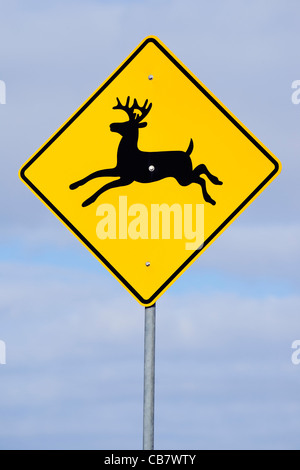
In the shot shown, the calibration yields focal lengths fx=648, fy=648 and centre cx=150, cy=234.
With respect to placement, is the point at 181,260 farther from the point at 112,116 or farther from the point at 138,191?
the point at 112,116

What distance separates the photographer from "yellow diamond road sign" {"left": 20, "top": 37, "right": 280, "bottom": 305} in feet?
13.1

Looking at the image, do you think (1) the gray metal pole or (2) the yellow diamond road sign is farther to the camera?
(2) the yellow diamond road sign

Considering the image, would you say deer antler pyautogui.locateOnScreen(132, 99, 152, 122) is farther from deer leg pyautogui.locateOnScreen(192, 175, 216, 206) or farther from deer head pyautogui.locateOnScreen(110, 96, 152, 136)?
deer leg pyautogui.locateOnScreen(192, 175, 216, 206)

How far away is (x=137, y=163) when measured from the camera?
4.13 m

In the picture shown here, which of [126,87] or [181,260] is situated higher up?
[126,87]

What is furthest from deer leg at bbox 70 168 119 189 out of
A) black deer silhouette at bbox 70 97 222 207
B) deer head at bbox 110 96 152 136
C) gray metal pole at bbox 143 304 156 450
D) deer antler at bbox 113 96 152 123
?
gray metal pole at bbox 143 304 156 450

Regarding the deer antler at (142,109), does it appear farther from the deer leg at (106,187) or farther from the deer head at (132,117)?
the deer leg at (106,187)

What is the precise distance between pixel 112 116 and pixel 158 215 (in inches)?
28.9

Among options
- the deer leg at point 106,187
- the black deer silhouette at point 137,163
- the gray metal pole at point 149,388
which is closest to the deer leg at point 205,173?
the black deer silhouette at point 137,163
